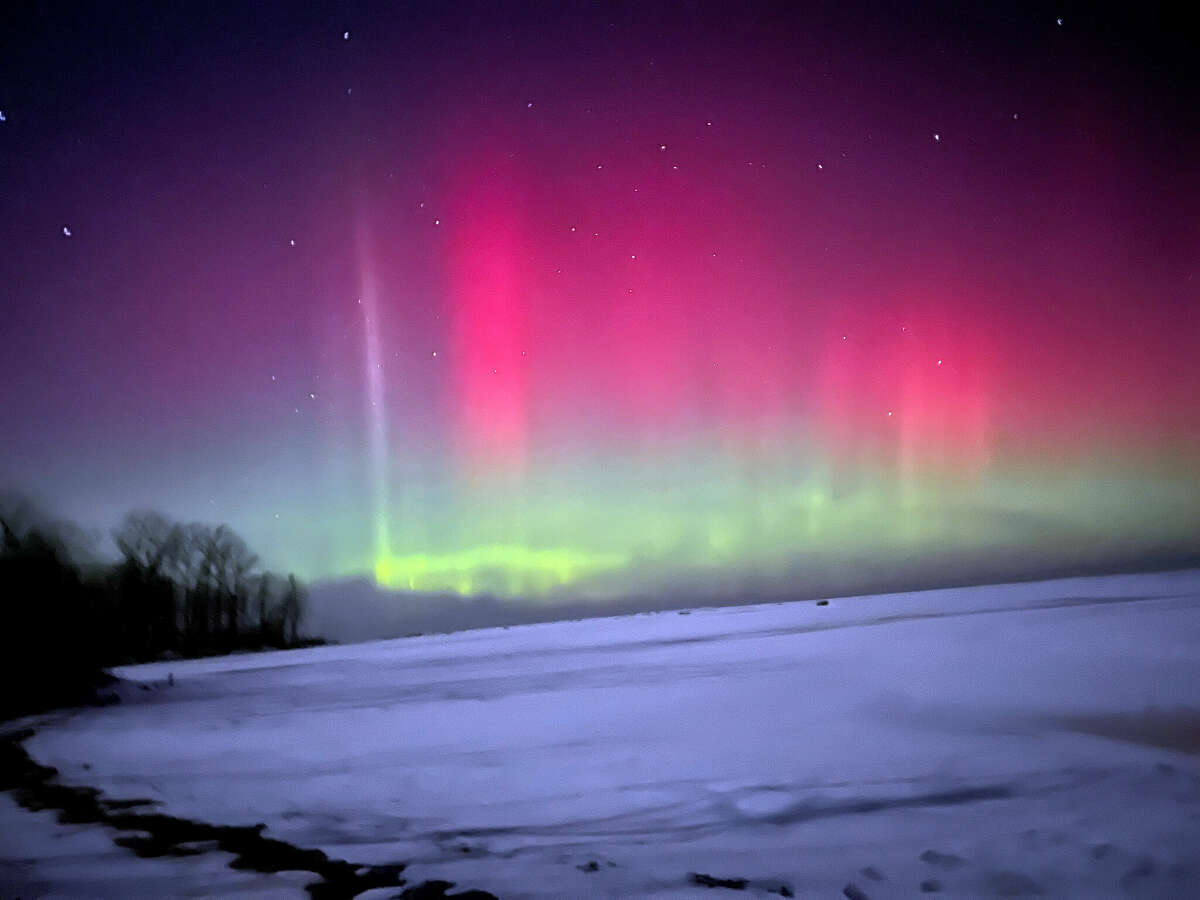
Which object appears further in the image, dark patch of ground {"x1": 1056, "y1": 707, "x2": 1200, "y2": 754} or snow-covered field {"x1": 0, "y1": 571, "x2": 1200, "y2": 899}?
dark patch of ground {"x1": 1056, "y1": 707, "x2": 1200, "y2": 754}

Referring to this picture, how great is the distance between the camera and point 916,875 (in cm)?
491

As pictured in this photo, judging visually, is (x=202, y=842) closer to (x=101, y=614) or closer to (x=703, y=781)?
(x=703, y=781)

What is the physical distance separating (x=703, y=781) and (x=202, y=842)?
14.5 feet

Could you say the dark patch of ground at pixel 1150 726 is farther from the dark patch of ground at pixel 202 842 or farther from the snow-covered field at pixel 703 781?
the dark patch of ground at pixel 202 842

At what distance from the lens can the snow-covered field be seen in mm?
5199

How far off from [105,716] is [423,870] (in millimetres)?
14645

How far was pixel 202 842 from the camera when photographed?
6.38 meters

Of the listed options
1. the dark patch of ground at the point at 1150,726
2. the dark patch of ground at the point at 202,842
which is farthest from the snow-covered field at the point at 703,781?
the dark patch of ground at the point at 202,842

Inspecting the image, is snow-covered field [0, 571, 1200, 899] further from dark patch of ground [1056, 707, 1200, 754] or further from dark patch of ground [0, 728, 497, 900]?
dark patch of ground [0, 728, 497, 900]

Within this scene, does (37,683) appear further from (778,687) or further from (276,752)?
(778,687)

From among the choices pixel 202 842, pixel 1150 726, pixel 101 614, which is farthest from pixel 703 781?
pixel 101 614

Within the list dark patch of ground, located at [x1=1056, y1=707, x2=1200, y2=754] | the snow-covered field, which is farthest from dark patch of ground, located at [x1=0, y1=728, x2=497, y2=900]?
dark patch of ground, located at [x1=1056, y1=707, x2=1200, y2=754]

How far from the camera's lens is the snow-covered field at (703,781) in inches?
205

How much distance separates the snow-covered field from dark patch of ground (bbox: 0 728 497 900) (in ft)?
0.63
